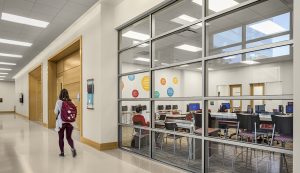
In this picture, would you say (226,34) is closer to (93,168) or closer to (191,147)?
(191,147)

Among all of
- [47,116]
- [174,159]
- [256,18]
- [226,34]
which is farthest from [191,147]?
[47,116]

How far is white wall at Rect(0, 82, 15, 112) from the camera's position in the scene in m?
22.7

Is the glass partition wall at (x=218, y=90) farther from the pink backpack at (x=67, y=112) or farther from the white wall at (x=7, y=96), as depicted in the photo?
the white wall at (x=7, y=96)

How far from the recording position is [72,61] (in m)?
8.30

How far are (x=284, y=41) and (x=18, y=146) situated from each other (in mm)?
6333

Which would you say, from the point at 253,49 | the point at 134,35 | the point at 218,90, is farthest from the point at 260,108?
the point at 134,35

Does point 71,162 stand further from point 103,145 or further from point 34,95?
point 34,95

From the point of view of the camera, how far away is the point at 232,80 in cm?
670

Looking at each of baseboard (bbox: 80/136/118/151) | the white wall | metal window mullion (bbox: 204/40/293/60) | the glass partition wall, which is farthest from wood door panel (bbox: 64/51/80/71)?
the white wall

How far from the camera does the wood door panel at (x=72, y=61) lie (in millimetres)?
7921

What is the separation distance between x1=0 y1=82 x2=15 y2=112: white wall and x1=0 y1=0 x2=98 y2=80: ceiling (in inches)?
637

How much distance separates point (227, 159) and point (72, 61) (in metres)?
6.39

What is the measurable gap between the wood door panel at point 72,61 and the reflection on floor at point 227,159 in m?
4.54

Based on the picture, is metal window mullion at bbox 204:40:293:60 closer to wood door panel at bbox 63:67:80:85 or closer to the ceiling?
the ceiling
